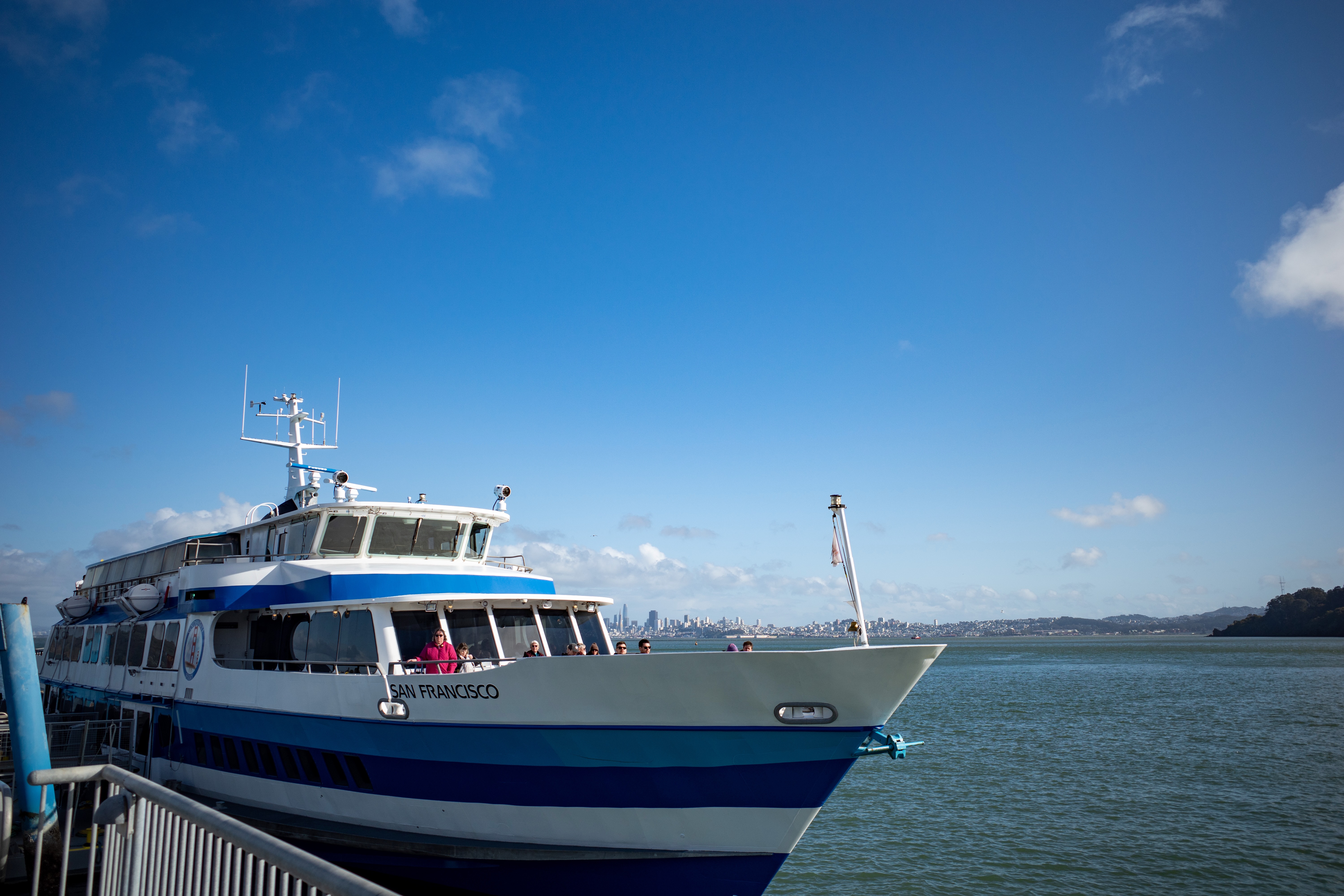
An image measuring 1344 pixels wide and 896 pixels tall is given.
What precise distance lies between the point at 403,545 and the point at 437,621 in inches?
116

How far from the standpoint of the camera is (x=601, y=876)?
1020 cm

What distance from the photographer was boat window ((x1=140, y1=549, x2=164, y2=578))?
17672 mm

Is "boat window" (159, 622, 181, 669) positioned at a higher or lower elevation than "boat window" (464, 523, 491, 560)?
lower

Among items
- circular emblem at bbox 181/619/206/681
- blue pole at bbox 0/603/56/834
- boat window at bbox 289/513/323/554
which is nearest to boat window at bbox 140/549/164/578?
circular emblem at bbox 181/619/206/681

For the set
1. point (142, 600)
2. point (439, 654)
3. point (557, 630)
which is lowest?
point (439, 654)

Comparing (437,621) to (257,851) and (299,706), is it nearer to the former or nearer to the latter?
(299,706)

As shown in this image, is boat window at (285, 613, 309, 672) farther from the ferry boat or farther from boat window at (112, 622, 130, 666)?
boat window at (112, 622, 130, 666)

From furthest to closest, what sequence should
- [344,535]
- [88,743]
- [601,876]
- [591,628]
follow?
[88,743] < [344,535] < [591,628] < [601,876]

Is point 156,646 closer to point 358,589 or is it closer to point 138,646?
point 138,646

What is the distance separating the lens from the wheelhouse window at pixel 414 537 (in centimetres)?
1441

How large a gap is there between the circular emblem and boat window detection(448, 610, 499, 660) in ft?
17.8

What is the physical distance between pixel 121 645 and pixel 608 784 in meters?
13.7

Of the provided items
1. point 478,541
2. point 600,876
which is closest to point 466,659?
point 600,876

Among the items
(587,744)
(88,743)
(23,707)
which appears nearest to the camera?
(23,707)
